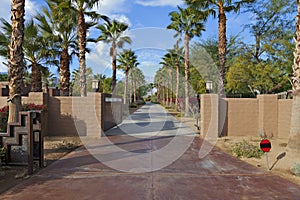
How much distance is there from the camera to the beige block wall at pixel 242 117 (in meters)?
10.3

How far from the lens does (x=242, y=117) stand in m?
10.3

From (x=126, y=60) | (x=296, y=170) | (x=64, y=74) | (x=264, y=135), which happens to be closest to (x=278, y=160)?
(x=296, y=170)

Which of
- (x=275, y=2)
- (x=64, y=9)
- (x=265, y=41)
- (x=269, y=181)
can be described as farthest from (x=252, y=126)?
(x=64, y=9)

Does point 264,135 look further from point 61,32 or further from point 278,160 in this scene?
point 61,32

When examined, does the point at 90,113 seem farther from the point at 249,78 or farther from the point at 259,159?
the point at 249,78

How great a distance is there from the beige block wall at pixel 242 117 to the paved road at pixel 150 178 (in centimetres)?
306

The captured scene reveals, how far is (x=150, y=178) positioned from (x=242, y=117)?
21.3 feet

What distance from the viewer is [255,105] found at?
10266 mm

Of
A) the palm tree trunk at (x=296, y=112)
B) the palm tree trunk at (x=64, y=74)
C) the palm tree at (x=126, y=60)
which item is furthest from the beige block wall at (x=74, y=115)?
the palm tree at (x=126, y=60)

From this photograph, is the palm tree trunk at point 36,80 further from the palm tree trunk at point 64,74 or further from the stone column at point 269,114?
the stone column at point 269,114

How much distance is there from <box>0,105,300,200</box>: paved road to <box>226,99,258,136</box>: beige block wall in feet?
10.0

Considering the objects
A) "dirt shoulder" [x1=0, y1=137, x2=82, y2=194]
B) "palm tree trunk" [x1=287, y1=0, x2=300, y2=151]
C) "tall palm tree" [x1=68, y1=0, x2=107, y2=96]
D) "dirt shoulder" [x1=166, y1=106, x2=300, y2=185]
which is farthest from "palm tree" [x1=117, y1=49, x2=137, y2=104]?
"palm tree trunk" [x1=287, y1=0, x2=300, y2=151]

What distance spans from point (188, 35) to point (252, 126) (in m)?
11.8

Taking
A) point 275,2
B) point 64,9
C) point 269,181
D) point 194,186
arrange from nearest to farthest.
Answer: point 194,186 < point 269,181 < point 64,9 < point 275,2
